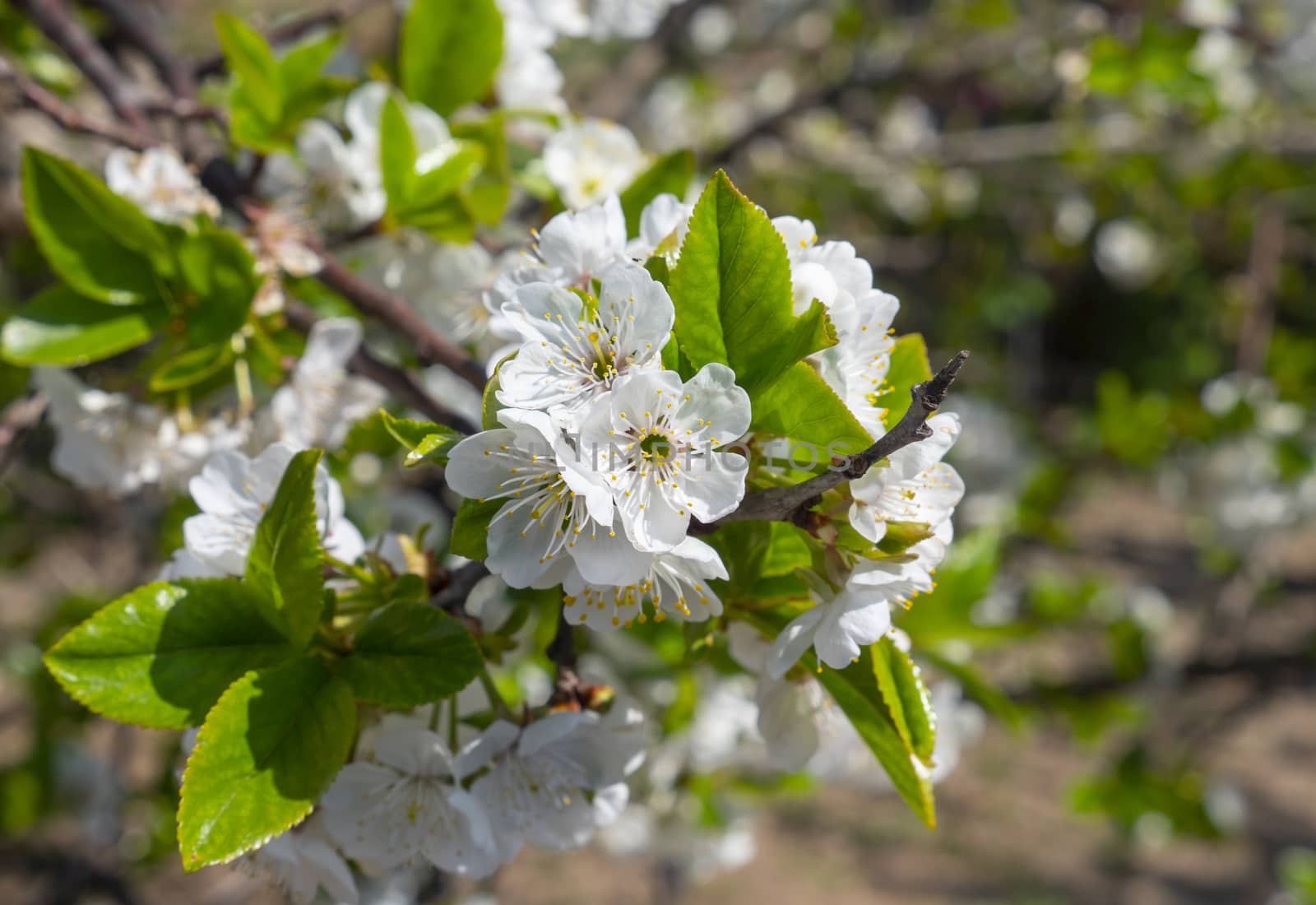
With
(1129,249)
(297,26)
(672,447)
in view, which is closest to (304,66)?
(297,26)

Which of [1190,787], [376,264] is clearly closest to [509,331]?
[376,264]

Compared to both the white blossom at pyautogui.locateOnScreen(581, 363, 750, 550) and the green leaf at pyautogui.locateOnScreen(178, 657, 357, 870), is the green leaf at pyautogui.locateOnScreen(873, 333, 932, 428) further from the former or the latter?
the green leaf at pyautogui.locateOnScreen(178, 657, 357, 870)

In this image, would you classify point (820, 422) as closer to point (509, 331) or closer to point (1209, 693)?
point (509, 331)

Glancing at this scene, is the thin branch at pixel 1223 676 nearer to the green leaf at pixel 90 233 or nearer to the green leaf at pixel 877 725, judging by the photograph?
the green leaf at pixel 877 725

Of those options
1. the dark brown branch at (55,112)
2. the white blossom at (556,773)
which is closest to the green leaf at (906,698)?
the white blossom at (556,773)

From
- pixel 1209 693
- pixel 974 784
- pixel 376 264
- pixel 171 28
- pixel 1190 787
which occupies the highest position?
pixel 376 264

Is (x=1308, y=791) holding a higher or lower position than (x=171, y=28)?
lower
